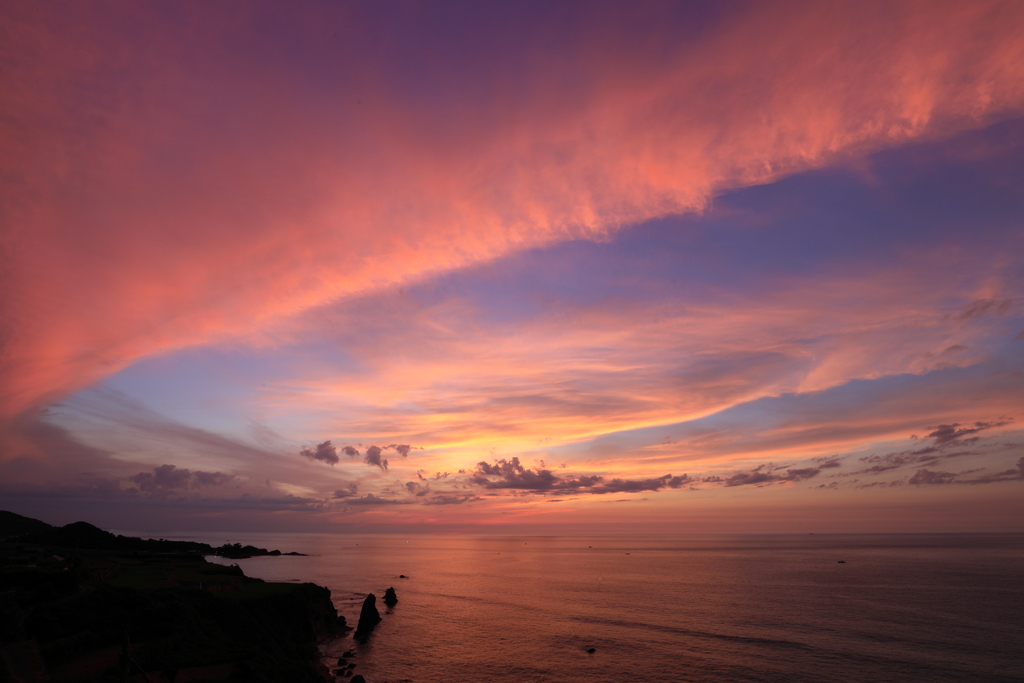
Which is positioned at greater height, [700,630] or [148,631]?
[148,631]

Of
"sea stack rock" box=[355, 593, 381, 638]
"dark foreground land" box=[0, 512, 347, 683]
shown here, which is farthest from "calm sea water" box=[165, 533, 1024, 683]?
"dark foreground land" box=[0, 512, 347, 683]

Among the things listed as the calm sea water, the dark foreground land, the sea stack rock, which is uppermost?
the dark foreground land

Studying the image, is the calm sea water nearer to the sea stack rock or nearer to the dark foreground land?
the sea stack rock

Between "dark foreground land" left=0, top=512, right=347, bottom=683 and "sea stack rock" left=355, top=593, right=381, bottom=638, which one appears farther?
"sea stack rock" left=355, top=593, right=381, bottom=638

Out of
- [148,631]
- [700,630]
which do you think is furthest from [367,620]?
[700,630]

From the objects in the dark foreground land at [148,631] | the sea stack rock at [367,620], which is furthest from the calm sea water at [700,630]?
the dark foreground land at [148,631]

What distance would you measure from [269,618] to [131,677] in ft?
89.9

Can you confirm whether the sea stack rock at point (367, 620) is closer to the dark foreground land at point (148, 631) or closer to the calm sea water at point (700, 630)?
the calm sea water at point (700, 630)

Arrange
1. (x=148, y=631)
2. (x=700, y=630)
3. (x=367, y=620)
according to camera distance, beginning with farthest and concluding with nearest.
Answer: (x=367, y=620) → (x=700, y=630) → (x=148, y=631)

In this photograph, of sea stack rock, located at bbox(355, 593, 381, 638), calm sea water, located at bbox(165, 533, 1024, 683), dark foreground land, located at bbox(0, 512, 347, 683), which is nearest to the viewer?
dark foreground land, located at bbox(0, 512, 347, 683)

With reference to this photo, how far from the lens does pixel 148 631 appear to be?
155 feet

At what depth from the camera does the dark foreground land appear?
38.3 m

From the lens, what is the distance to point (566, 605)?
101000 millimetres

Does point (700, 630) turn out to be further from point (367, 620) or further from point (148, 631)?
point (148, 631)
